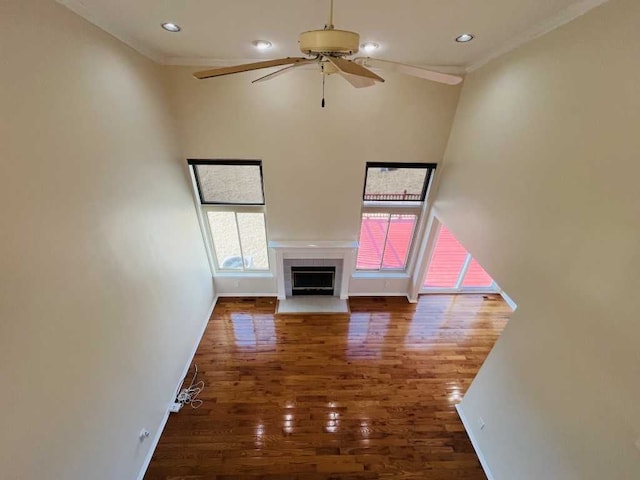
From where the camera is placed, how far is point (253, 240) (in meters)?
4.88

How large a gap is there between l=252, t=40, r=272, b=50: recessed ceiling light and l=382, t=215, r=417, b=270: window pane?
3042 mm

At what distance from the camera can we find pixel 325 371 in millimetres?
4047

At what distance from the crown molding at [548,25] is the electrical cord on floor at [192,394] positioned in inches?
206

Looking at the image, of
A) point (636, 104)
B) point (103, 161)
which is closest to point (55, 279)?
point (103, 161)

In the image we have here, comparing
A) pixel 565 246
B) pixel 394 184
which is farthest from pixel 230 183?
pixel 565 246

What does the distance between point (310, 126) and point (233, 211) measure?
6.04 ft

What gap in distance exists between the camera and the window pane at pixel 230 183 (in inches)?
166

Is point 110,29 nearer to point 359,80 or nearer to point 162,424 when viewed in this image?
point 359,80

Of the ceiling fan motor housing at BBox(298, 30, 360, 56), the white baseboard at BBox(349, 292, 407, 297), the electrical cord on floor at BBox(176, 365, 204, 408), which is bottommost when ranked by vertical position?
the electrical cord on floor at BBox(176, 365, 204, 408)

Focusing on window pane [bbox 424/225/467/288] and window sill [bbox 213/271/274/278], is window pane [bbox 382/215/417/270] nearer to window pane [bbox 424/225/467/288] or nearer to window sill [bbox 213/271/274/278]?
window pane [bbox 424/225/467/288]

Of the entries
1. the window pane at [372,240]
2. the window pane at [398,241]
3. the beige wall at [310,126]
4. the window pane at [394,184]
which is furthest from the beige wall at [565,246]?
the window pane at [372,240]

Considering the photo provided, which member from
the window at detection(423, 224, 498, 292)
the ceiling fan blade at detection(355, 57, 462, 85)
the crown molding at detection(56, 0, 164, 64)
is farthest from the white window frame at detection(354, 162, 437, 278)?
the crown molding at detection(56, 0, 164, 64)

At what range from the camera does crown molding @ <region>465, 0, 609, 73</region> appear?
1872mm

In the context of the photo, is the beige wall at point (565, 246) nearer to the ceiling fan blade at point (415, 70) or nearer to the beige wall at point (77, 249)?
the ceiling fan blade at point (415, 70)
